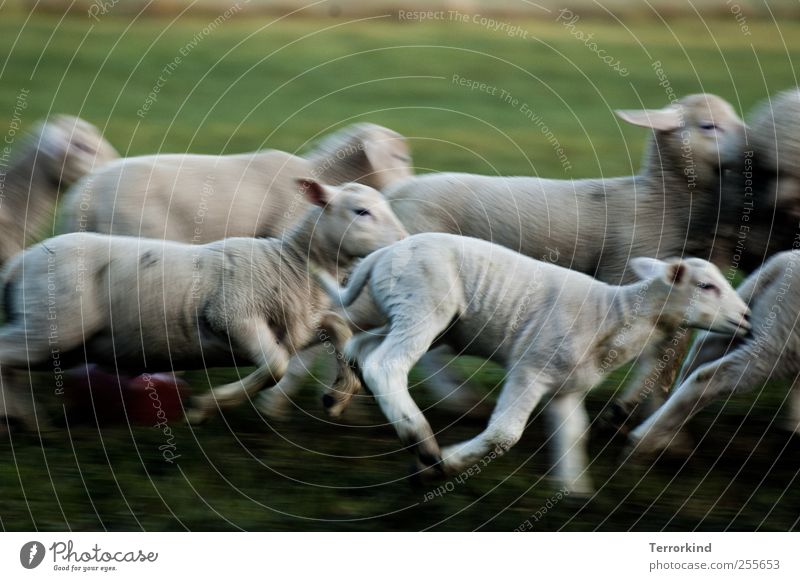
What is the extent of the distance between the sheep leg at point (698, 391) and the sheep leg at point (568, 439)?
16.1 inches

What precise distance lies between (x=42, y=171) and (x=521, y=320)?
2.97 meters

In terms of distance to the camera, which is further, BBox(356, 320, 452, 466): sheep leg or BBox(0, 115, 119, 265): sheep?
BBox(0, 115, 119, 265): sheep

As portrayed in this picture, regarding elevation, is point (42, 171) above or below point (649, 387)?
above

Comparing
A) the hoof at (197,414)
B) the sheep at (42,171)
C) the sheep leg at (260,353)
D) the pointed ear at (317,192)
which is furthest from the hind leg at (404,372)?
the sheep at (42,171)

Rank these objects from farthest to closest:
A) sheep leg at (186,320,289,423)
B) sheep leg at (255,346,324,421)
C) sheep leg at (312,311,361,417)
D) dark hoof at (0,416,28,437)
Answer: sheep leg at (255,346,324,421)
sheep leg at (312,311,361,417)
dark hoof at (0,416,28,437)
sheep leg at (186,320,289,423)

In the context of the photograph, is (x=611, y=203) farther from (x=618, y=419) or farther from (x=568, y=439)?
(x=568, y=439)

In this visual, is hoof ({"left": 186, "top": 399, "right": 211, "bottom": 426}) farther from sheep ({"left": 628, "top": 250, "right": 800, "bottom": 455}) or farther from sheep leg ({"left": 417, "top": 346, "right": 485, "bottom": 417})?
sheep ({"left": 628, "top": 250, "right": 800, "bottom": 455})

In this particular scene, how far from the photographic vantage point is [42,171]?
654cm

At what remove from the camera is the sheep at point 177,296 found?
5.12 meters

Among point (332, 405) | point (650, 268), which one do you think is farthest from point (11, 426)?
point (650, 268)

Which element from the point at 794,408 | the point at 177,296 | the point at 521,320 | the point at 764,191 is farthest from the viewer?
the point at 764,191

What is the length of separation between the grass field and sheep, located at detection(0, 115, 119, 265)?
3.86 feet

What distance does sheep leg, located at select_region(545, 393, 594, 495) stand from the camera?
500cm

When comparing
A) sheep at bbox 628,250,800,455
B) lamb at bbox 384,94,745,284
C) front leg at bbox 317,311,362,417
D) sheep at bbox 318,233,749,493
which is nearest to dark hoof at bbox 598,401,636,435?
sheep at bbox 628,250,800,455
